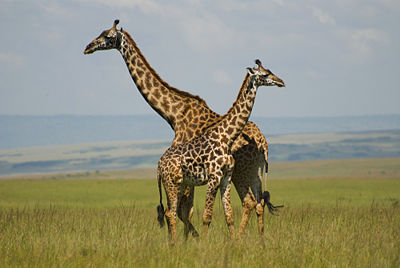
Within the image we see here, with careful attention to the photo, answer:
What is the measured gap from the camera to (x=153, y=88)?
11.5 metres

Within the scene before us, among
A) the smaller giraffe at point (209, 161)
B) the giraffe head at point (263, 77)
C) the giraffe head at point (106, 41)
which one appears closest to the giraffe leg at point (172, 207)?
the smaller giraffe at point (209, 161)

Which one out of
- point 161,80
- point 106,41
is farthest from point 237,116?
point 106,41

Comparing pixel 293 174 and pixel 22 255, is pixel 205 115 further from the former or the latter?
pixel 293 174

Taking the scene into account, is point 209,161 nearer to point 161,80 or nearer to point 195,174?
point 195,174

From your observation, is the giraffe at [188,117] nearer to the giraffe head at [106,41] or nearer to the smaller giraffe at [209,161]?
the giraffe head at [106,41]

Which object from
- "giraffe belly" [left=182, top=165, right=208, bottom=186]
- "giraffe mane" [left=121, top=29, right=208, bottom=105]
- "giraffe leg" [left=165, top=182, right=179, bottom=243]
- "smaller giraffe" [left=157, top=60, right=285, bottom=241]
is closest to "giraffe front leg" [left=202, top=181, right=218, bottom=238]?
"smaller giraffe" [left=157, top=60, right=285, bottom=241]

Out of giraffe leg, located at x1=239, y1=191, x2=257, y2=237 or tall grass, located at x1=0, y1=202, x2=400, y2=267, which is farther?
giraffe leg, located at x1=239, y1=191, x2=257, y2=237

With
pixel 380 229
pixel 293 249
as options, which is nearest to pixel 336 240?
pixel 293 249

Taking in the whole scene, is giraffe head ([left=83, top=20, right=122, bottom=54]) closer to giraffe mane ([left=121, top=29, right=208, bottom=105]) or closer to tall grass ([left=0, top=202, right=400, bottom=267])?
giraffe mane ([left=121, top=29, right=208, bottom=105])

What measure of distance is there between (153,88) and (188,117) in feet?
3.66

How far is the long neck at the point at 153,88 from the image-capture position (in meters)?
11.1

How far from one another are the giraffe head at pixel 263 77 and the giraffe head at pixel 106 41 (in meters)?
3.25

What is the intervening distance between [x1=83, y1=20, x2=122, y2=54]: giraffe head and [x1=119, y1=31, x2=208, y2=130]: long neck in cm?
13

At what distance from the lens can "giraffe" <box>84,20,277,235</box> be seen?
10828 millimetres
